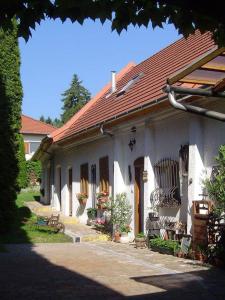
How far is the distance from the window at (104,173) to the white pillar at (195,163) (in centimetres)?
581

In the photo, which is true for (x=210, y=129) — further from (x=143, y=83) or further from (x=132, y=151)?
(x=143, y=83)

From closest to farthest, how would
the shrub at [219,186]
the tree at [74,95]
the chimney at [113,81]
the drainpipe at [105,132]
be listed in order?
the shrub at [219,186]
the drainpipe at [105,132]
the chimney at [113,81]
the tree at [74,95]

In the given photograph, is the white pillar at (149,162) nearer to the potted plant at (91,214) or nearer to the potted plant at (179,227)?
the potted plant at (179,227)

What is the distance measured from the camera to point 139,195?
1496cm

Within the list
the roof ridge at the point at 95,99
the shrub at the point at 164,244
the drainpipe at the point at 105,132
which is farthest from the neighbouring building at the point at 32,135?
the shrub at the point at 164,244

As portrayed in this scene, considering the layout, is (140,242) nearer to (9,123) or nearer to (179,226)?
(179,226)

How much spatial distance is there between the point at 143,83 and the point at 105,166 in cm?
288

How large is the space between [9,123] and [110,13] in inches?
473

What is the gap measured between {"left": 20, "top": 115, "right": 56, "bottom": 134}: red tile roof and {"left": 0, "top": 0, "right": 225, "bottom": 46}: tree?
51188 millimetres

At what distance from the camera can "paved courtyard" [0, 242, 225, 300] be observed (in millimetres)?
7250

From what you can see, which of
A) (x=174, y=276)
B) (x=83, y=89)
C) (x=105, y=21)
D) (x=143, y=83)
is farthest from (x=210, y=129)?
(x=83, y=89)

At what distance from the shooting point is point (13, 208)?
14977mm

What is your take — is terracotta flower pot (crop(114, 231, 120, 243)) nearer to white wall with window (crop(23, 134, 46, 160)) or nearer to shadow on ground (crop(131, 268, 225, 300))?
shadow on ground (crop(131, 268, 225, 300))

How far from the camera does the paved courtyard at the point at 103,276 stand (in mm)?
7250
